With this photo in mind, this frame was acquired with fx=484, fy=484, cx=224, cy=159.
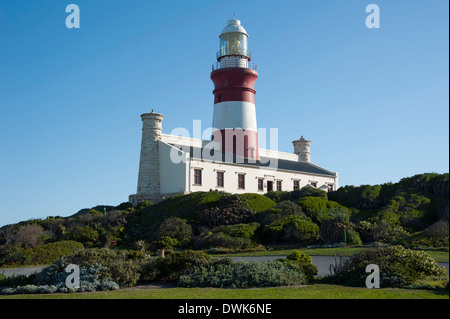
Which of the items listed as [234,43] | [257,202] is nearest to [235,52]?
[234,43]

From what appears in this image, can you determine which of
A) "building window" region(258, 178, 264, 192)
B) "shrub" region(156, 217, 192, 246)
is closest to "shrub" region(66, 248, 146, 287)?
"shrub" region(156, 217, 192, 246)

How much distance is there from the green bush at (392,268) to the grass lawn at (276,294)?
2.34 feet

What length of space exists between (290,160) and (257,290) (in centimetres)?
4032

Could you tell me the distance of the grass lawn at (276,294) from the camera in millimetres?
9931

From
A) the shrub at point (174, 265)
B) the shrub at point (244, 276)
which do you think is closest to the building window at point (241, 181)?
the shrub at point (174, 265)

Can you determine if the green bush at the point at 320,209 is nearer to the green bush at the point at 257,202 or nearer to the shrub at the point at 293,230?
the shrub at the point at 293,230

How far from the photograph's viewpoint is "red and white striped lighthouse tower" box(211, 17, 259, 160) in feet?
140

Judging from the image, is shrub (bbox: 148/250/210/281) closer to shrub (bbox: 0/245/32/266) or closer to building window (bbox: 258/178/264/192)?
shrub (bbox: 0/245/32/266)

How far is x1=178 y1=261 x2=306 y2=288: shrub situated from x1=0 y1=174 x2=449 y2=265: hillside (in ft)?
29.3
